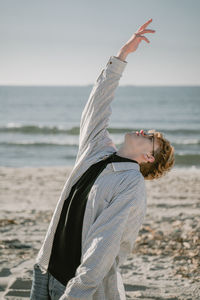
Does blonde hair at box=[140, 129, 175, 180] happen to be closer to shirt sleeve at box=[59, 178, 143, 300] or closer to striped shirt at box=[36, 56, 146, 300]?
striped shirt at box=[36, 56, 146, 300]

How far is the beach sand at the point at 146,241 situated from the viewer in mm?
4044

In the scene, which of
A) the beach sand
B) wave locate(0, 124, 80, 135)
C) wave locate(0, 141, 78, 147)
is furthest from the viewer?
wave locate(0, 124, 80, 135)

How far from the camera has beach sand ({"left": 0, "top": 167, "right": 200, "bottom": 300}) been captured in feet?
13.3

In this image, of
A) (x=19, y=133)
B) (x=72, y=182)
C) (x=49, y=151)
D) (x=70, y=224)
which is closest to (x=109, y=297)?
(x=70, y=224)

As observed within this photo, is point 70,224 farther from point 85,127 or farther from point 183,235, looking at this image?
point 183,235

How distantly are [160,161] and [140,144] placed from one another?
7.8 inches

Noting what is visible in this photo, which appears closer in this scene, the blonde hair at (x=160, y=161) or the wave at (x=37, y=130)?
the blonde hair at (x=160, y=161)

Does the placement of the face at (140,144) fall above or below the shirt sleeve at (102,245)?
above

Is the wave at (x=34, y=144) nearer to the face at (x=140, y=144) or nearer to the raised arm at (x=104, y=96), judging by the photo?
the raised arm at (x=104, y=96)

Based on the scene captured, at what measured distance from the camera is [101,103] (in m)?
2.44

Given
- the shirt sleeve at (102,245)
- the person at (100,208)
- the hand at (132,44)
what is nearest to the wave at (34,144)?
the person at (100,208)

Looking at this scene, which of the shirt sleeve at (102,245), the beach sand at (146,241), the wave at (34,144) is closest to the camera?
the shirt sleeve at (102,245)

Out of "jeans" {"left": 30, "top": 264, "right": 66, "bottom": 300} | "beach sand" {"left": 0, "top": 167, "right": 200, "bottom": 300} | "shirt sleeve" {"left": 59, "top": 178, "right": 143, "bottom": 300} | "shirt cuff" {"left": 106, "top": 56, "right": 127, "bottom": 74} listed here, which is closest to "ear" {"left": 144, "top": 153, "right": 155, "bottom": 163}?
"shirt sleeve" {"left": 59, "top": 178, "right": 143, "bottom": 300}

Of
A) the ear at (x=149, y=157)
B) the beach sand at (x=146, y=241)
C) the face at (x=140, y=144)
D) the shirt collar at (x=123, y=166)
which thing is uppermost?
the face at (x=140, y=144)
